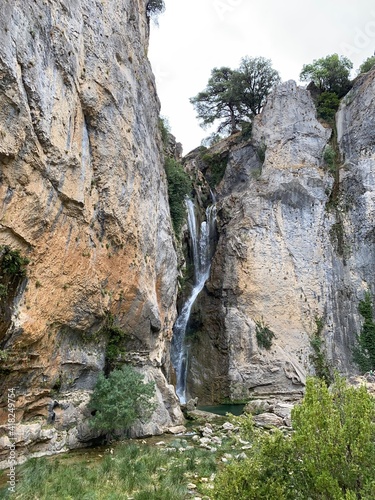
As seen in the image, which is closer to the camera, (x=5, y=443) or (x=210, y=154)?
(x=5, y=443)

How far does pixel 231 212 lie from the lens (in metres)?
27.3

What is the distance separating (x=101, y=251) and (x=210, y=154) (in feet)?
74.6

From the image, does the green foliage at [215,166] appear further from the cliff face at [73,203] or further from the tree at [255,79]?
the cliff face at [73,203]

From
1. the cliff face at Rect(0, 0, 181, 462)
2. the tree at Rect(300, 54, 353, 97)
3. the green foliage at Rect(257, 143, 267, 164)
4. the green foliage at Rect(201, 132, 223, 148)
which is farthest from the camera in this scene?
the green foliage at Rect(201, 132, 223, 148)

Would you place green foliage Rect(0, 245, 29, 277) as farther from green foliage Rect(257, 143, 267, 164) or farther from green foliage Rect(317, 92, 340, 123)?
green foliage Rect(317, 92, 340, 123)

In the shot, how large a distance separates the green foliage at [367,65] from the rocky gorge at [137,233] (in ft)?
14.8

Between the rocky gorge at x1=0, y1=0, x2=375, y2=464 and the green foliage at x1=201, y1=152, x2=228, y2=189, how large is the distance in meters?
0.92

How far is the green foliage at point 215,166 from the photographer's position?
3216 cm

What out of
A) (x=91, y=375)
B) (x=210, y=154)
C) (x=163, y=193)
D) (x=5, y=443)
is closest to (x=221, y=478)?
(x=5, y=443)

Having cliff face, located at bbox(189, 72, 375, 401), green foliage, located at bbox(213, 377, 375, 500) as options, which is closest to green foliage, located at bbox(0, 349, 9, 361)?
green foliage, located at bbox(213, 377, 375, 500)

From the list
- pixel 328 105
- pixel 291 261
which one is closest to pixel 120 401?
pixel 291 261

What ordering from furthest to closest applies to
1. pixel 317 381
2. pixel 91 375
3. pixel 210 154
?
pixel 210 154
pixel 91 375
pixel 317 381

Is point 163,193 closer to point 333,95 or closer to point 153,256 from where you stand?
point 153,256

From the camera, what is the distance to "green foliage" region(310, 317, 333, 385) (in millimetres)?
23062
